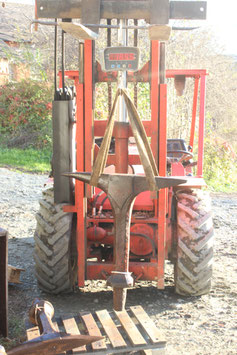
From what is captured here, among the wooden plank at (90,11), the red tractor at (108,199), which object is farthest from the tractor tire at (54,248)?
the wooden plank at (90,11)

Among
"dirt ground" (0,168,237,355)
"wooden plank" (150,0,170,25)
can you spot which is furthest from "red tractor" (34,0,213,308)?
"dirt ground" (0,168,237,355)

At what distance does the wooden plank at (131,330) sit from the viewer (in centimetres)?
329

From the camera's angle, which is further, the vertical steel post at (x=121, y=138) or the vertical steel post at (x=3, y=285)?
the vertical steel post at (x=121, y=138)

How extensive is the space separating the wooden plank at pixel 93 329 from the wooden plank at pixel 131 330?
19 centimetres

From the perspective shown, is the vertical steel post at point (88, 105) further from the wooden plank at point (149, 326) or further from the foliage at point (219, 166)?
the foliage at point (219, 166)

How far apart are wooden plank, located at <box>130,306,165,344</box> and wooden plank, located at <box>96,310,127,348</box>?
0.63 feet

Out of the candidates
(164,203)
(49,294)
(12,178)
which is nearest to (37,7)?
(164,203)

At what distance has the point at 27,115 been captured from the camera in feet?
55.4

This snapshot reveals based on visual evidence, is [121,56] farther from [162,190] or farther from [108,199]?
[108,199]

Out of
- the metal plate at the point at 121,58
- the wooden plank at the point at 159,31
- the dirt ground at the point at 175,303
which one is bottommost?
the dirt ground at the point at 175,303

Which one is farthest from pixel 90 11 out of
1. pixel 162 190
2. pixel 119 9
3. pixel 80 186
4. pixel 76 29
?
pixel 162 190

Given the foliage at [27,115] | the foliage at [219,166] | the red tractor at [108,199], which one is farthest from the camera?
the foliage at [27,115]

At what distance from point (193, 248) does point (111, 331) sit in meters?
1.33

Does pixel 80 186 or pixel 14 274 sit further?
pixel 14 274
